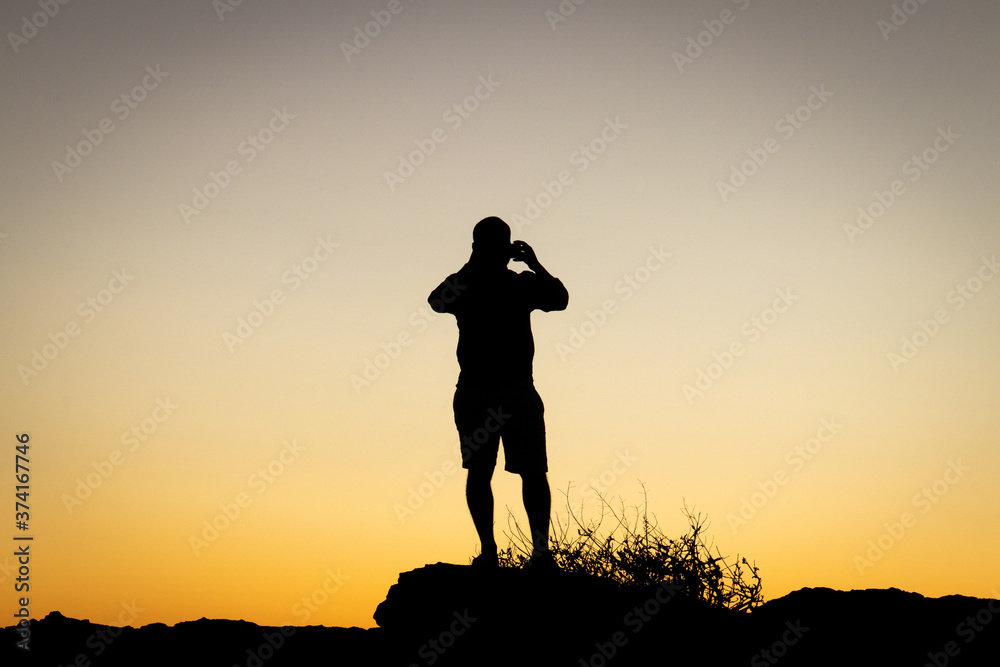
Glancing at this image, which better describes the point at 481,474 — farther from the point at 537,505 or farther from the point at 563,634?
the point at 563,634

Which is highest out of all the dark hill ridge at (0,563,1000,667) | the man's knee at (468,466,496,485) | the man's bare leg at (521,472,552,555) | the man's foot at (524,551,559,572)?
the man's knee at (468,466,496,485)

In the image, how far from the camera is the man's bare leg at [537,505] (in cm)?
655

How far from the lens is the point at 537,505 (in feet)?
21.6

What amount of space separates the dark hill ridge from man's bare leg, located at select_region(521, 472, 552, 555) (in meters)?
0.26

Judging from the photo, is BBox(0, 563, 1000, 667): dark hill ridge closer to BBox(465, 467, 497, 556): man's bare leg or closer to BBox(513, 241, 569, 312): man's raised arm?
BBox(465, 467, 497, 556): man's bare leg

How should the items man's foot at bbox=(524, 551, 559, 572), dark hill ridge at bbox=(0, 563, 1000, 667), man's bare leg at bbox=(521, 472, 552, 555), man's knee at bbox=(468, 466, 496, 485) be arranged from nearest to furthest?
dark hill ridge at bbox=(0, 563, 1000, 667), man's foot at bbox=(524, 551, 559, 572), man's bare leg at bbox=(521, 472, 552, 555), man's knee at bbox=(468, 466, 496, 485)

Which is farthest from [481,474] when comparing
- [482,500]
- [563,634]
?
[563,634]

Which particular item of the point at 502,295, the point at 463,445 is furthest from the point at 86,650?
the point at 502,295

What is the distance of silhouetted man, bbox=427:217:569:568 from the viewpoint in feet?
21.6

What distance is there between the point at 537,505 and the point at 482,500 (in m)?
0.43

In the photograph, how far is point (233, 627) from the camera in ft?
23.2

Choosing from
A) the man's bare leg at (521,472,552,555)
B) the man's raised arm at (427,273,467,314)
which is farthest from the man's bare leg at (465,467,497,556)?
the man's raised arm at (427,273,467,314)

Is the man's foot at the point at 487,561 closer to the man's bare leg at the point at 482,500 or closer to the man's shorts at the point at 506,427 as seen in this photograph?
the man's bare leg at the point at 482,500

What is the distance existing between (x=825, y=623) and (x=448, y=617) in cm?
258
